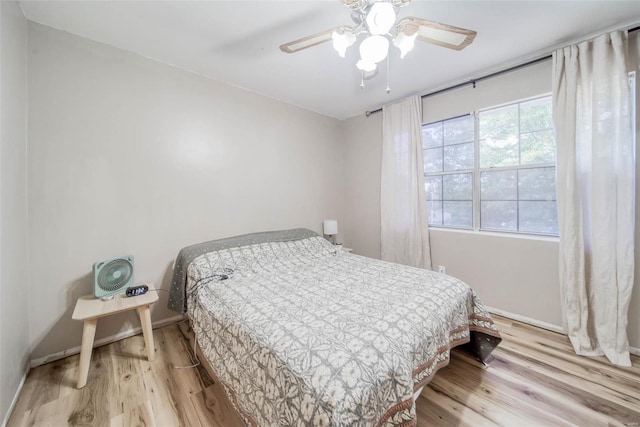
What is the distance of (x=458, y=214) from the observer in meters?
2.86

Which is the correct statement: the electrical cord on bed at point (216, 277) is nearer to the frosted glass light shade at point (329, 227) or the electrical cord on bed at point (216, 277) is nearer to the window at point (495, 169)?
the frosted glass light shade at point (329, 227)

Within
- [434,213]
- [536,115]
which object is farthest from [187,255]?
[536,115]

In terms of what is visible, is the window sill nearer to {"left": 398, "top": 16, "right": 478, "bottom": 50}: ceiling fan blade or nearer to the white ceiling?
the white ceiling

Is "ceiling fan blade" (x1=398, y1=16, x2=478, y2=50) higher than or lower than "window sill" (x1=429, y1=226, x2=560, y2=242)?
higher

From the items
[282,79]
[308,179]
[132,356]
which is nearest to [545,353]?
[308,179]

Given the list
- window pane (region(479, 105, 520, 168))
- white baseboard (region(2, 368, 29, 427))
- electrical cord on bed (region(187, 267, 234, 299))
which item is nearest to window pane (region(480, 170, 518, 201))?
window pane (region(479, 105, 520, 168))

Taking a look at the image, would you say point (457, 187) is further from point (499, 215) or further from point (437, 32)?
point (437, 32)

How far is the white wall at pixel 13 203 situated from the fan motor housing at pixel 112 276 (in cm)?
38

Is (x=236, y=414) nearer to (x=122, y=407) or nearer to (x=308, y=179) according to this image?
(x=122, y=407)

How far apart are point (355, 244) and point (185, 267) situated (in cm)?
248

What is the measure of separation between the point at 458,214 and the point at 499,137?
0.92 meters

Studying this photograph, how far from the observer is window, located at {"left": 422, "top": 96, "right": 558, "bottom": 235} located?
2.30m

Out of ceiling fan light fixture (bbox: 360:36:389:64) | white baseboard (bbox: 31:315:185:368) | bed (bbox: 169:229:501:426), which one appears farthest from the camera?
white baseboard (bbox: 31:315:185:368)

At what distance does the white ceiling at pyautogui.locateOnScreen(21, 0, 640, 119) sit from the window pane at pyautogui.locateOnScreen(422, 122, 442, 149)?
54 centimetres
